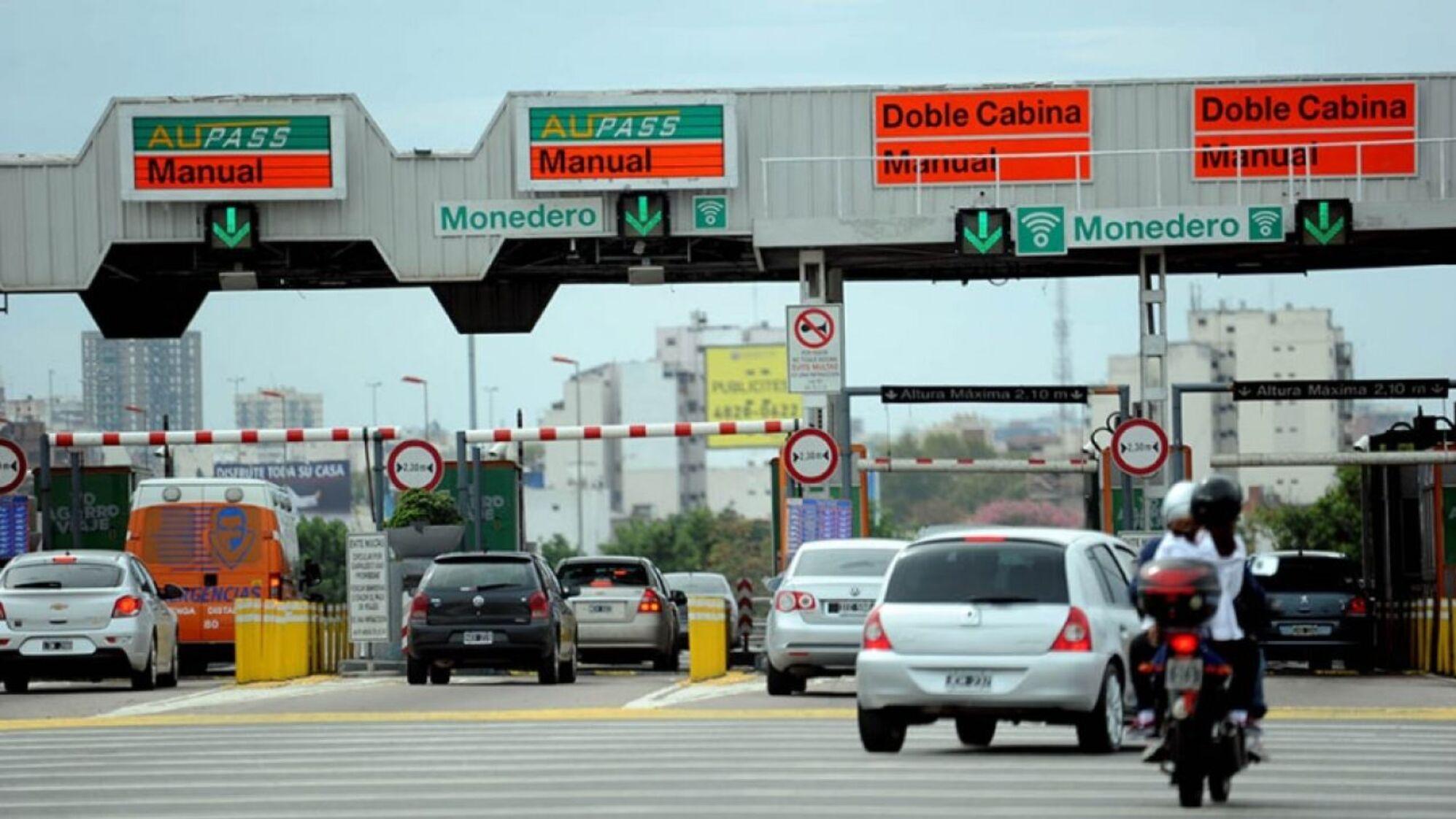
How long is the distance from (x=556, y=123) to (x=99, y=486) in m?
10.6

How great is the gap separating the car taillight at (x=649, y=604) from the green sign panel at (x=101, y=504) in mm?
9808

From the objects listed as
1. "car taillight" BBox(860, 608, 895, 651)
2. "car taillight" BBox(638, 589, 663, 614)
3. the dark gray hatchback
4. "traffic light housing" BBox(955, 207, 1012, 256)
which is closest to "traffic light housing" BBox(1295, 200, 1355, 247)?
"traffic light housing" BBox(955, 207, 1012, 256)

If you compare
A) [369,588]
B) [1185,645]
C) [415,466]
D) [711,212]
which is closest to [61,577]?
[369,588]

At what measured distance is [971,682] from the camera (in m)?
19.0

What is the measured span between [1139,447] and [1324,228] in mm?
4338

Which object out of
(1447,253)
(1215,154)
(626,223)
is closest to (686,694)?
(626,223)

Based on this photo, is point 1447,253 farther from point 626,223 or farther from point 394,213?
point 394,213

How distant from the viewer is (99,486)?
47062mm

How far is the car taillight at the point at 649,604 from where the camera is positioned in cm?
4097

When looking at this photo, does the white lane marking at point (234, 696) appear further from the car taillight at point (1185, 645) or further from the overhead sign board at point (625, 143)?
the car taillight at point (1185, 645)

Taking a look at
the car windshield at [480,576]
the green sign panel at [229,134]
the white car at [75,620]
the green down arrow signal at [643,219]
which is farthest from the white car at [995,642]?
the green sign panel at [229,134]

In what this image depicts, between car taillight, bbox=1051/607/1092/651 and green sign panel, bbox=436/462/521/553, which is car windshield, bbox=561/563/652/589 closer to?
green sign panel, bbox=436/462/521/553

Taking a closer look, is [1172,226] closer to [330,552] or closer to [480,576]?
[480,576]

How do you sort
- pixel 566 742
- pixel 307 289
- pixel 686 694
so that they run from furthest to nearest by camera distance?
1. pixel 307 289
2. pixel 686 694
3. pixel 566 742
